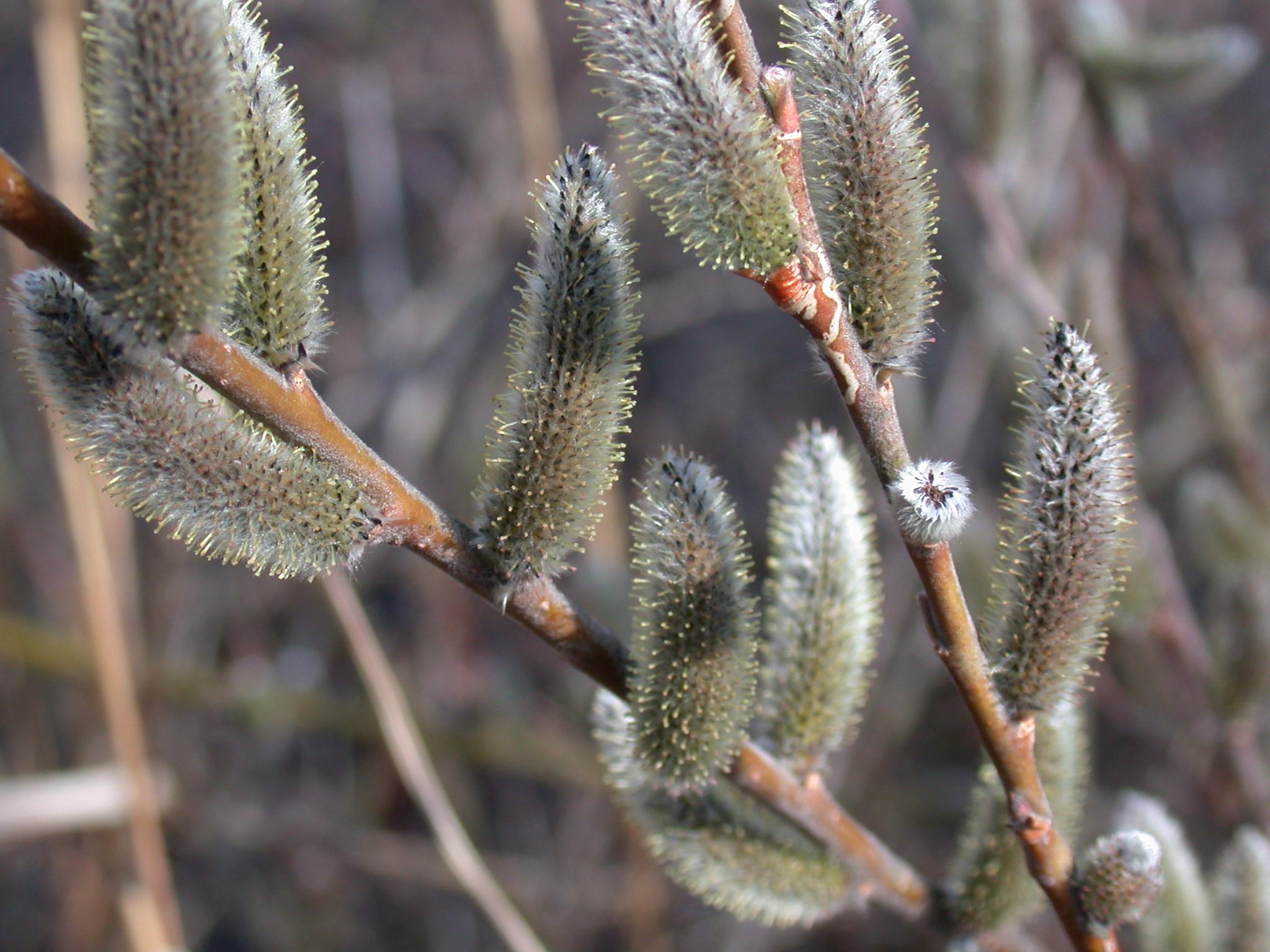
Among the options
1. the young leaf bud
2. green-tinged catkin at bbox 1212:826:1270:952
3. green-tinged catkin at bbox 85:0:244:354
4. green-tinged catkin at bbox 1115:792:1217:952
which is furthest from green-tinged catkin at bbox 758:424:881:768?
green-tinged catkin at bbox 85:0:244:354

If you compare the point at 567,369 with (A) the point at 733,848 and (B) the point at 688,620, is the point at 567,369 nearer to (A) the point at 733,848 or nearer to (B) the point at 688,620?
(B) the point at 688,620

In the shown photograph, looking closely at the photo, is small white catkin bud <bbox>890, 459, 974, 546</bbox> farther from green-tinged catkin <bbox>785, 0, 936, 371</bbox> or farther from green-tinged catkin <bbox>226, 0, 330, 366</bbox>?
green-tinged catkin <bbox>226, 0, 330, 366</bbox>

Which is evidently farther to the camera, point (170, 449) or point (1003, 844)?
point (1003, 844)

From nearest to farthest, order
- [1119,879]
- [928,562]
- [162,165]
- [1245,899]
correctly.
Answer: [162,165]
[928,562]
[1119,879]
[1245,899]

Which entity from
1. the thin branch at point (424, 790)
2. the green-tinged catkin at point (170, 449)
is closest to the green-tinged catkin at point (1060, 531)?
the green-tinged catkin at point (170, 449)

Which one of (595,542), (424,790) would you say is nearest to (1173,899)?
(424,790)

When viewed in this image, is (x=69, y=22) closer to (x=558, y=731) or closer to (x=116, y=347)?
(x=116, y=347)

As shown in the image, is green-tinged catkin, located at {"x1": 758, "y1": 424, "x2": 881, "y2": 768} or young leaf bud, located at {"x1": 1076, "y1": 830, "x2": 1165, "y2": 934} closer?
young leaf bud, located at {"x1": 1076, "y1": 830, "x2": 1165, "y2": 934}
